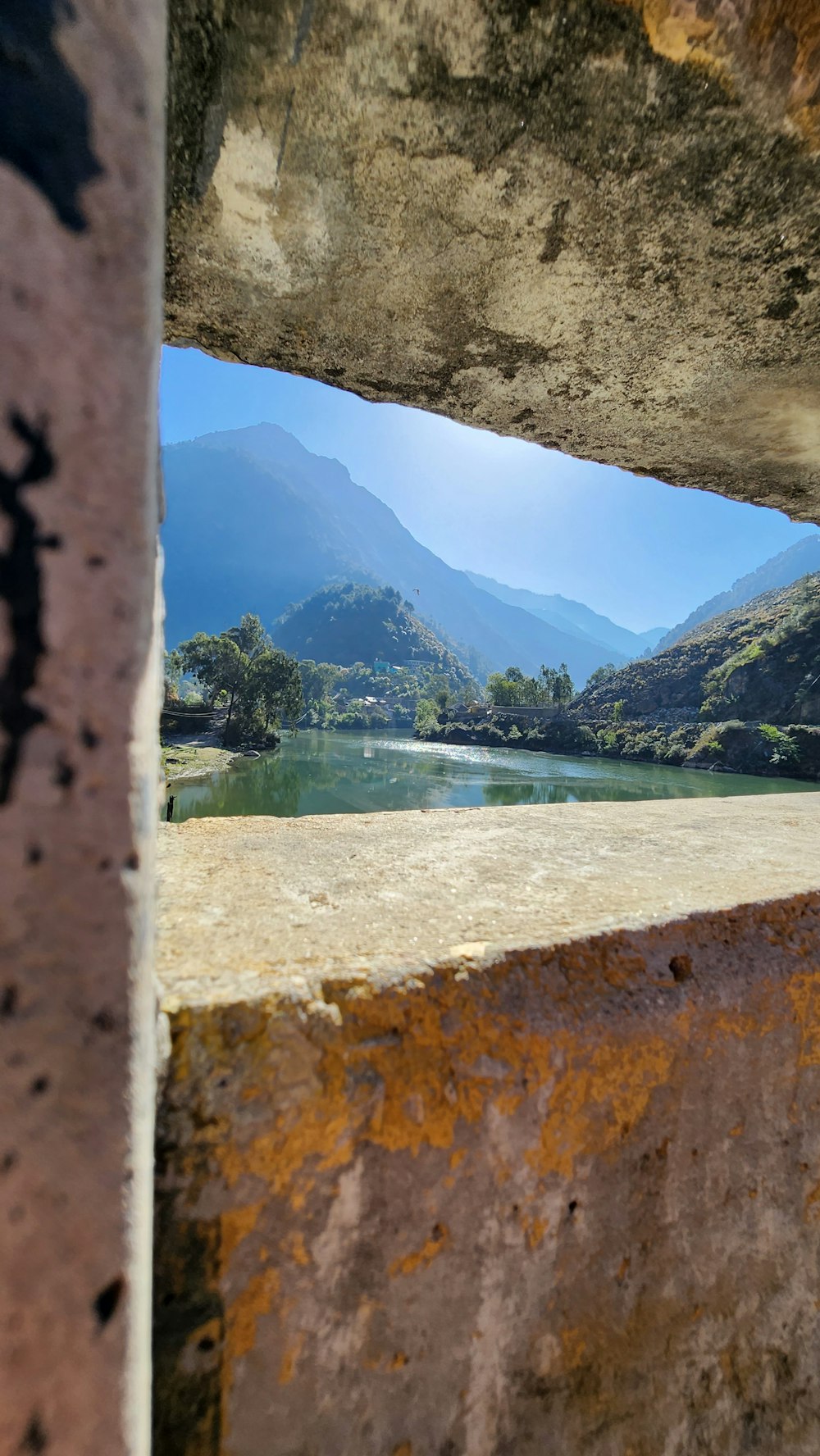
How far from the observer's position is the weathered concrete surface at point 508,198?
2.14 feet

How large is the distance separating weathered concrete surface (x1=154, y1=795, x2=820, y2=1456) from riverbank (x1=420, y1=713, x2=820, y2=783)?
109 feet

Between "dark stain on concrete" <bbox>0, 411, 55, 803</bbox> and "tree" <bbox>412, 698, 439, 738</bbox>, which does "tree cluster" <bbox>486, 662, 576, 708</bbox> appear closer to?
"tree" <bbox>412, 698, 439, 738</bbox>

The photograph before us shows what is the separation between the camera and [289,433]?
175 metres

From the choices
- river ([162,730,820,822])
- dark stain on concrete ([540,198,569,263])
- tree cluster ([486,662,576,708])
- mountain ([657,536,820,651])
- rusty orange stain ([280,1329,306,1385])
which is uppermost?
mountain ([657,536,820,651])

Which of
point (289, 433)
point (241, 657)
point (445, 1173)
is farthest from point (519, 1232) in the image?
point (289, 433)

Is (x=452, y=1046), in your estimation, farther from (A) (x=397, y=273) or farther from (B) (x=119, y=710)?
(A) (x=397, y=273)

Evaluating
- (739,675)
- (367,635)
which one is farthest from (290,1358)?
(367,635)

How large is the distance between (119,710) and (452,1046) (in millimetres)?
445

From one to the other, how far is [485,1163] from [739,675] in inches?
1879

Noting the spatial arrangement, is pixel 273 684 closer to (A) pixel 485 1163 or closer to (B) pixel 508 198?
(B) pixel 508 198

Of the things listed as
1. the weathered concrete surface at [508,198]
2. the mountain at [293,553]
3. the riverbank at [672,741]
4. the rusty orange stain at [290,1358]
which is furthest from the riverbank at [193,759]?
the mountain at [293,553]

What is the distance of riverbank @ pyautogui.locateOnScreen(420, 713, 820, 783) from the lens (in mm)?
30000

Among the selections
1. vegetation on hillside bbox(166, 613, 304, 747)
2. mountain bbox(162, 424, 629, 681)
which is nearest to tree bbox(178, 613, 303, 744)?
vegetation on hillside bbox(166, 613, 304, 747)

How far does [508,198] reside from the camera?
807mm
